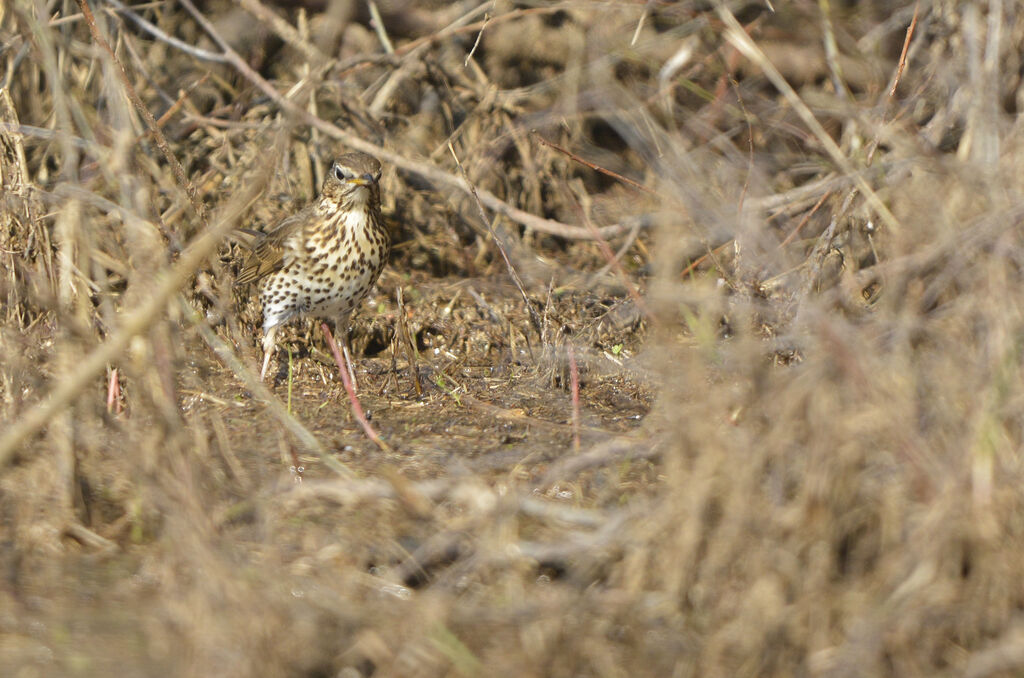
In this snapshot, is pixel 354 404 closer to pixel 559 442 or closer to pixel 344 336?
pixel 559 442

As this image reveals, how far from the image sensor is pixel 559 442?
5.01 meters

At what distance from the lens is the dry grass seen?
10.5 feet

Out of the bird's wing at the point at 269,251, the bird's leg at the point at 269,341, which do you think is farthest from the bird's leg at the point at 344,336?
the bird's wing at the point at 269,251

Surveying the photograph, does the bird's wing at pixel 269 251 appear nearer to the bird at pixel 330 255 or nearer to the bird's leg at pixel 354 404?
the bird at pixel 330 255

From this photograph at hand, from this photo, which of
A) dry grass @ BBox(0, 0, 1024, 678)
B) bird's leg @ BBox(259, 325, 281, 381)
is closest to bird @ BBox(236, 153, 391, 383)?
bird's leg @ BBox(259, 325, 281, 381)

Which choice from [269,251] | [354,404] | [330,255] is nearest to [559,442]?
[354,404]

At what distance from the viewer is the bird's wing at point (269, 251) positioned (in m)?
6.13

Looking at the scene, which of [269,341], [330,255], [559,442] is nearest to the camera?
[559,442]

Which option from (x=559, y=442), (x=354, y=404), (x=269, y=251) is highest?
(x=269, y=251)

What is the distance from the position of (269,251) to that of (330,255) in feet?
1.22

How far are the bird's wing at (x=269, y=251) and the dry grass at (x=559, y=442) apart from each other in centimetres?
16

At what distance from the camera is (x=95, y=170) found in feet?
20.0

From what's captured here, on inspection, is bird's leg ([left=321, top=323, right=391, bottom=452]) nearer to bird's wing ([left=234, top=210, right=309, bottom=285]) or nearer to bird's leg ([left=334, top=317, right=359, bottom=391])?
bird's leg ([left=334, top=317, right=359, bottom=391])

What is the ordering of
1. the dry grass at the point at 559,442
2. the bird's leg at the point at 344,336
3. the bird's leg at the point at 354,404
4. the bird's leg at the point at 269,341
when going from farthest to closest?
1. the bird's leg at the point at 269,341
2. the bird's leg at the point at 344,336
3. the bird's leg at the point at 354,404
4. the dry grass at the point at 559,442
